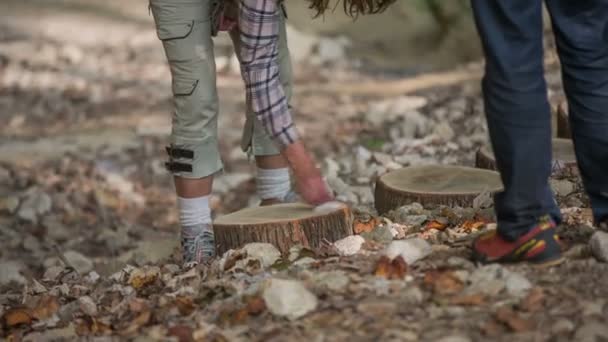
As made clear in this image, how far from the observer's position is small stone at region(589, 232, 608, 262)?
309 cm

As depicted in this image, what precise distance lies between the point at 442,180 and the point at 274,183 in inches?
25.8

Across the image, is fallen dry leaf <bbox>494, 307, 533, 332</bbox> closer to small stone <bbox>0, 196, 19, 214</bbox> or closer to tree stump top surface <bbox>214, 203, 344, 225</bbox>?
tree stump top surface <bbox>214, 203, 344, 225</bbox>

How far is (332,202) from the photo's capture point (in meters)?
3.57

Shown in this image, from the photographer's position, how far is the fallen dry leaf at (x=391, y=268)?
3.10 metres

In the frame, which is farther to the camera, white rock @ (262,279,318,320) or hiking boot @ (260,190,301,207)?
hiking boot @ (260,190,301,207)

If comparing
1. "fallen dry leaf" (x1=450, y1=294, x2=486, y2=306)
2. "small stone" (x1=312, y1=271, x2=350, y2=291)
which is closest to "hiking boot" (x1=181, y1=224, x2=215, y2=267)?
"small stone" (x1=312, y1=271, x2=350, y2=291)

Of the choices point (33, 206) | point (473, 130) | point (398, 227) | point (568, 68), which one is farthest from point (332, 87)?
point (568, 68)

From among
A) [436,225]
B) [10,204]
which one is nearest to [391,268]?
[436,225]

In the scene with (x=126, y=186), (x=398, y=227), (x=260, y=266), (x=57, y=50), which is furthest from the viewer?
(x=57, y=50)

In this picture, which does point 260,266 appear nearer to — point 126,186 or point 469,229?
point 469,229

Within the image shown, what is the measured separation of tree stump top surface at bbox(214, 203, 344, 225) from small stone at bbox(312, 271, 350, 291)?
459 millimetres

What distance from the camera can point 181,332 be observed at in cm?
296

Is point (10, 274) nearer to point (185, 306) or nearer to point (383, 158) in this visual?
point (185, 306)

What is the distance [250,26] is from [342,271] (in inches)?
31.7
